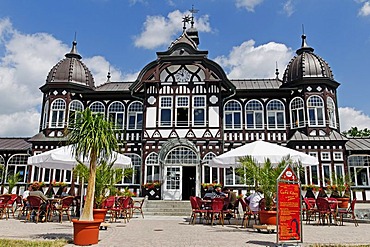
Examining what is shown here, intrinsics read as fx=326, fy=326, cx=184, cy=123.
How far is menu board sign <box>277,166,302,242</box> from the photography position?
6.48 meters

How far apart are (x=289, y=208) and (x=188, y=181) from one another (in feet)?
41.0

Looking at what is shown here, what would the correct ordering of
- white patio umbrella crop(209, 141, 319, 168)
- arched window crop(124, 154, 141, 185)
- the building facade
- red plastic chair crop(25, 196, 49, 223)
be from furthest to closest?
arched window crop(124, 154, 141, 185)
the building facade
red plastic chair crop(25, 196, 49, 223)
white patio umbrella crop(209, 141, 319, 168)

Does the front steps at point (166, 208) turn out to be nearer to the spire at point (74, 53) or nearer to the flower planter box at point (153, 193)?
the flower planter box at point (153, 193)

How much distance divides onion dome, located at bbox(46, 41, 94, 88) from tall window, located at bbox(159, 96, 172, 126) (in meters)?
5.53

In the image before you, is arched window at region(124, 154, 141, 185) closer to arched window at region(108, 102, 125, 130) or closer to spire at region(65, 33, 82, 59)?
arched window at region(108, 102, 125, 130)

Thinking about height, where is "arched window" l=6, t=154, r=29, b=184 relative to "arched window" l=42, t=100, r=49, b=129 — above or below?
below

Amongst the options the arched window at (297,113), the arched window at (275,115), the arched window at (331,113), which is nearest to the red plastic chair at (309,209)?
the arched window at (297,113)

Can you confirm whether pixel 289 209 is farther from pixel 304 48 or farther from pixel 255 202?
pixel 304 48

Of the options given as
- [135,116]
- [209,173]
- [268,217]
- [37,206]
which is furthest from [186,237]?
[135,116]

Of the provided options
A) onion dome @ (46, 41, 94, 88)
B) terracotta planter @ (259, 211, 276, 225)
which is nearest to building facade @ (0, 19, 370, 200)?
onion dome @ (46, 41, 94, 88)

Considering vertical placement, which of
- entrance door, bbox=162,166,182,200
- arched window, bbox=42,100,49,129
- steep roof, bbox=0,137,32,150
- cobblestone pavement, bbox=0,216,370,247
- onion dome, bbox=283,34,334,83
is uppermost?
onion dome, bbox=283,34,334,83

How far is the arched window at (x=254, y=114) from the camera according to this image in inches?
776

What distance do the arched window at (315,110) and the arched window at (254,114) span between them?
9.17 ft

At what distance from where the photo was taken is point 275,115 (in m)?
19.8
